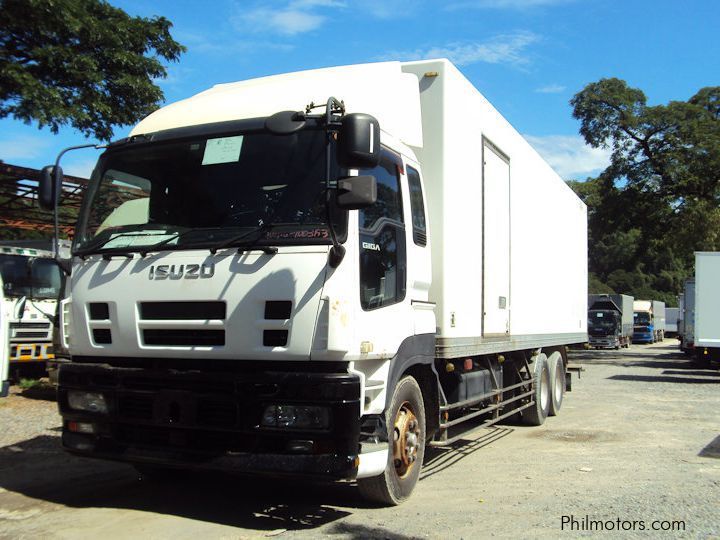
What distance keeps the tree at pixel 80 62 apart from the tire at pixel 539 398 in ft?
30.2

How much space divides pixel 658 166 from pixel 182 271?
Result: 26846 millimetres

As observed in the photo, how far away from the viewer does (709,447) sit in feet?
28.0

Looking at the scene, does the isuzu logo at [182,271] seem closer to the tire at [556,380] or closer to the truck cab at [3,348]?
the truck cab at [3,348]

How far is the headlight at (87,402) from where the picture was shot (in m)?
5.04

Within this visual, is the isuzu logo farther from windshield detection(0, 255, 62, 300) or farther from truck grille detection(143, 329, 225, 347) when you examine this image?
windshield detection(0, 255, 62, 300)

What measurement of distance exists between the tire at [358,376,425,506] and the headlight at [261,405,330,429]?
71 cm

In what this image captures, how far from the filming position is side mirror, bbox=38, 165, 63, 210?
5.46 meters

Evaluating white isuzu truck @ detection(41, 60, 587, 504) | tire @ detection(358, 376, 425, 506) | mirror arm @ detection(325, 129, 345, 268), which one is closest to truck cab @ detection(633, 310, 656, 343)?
white isuzu truck @ detection(41, 60, 587, 504)

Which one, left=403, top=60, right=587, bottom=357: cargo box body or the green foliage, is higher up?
the green foliage

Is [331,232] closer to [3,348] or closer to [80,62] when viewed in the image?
[3,348]

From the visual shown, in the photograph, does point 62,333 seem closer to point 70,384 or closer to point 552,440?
point 70,384

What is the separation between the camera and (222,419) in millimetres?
4625

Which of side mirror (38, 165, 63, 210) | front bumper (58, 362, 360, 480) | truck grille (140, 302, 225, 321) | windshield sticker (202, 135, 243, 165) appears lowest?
front bumper (58, 362, 360, 480)

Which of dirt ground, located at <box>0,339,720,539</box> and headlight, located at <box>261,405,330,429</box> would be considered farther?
dirt ground, located at <box>0,339,720,539</box>
